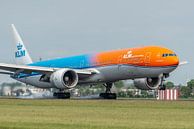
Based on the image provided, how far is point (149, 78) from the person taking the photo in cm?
6812

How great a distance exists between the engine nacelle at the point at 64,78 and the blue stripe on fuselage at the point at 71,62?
3362 millimetres

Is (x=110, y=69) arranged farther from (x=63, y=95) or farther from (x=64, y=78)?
(x=63, y=95)

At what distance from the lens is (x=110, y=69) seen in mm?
65688

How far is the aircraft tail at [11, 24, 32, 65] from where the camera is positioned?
280ft

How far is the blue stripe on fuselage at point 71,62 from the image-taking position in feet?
229

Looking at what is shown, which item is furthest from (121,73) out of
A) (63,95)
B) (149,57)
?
(63,95)

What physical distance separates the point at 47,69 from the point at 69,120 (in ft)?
126

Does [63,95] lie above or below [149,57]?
below

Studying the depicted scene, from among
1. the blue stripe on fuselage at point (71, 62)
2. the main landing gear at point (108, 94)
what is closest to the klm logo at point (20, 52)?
the blue stripe on fuselage at point (71, 62)

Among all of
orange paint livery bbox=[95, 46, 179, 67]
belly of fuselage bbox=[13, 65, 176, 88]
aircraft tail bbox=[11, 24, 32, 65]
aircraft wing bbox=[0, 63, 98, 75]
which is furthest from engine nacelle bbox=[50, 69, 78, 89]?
aircraft tail bbox=[11, 24, 32, 65]

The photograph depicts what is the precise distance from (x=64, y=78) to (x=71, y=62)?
667cm

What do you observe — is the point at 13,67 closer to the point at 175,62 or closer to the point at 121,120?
the point at 175,62

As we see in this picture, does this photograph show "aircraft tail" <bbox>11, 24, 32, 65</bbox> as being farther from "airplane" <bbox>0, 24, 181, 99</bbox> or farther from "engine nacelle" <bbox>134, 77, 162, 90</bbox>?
"engine nacelle" <bbox>134, 77, 162, 90</bbox>

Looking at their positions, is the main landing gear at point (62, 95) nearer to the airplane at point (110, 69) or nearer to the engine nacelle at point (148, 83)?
the airplane at point (110, 69)
